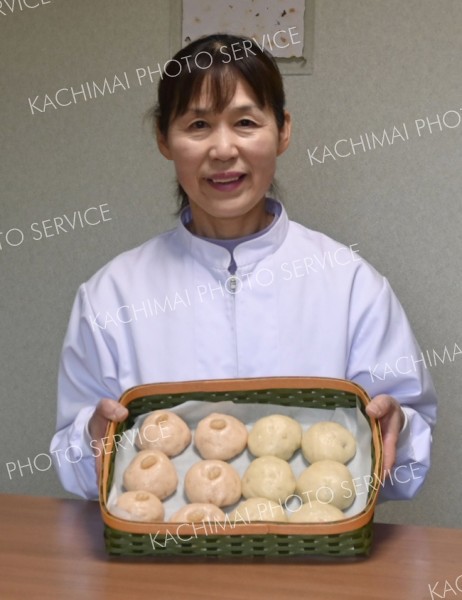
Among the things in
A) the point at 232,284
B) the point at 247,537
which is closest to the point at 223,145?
the point at 232,284

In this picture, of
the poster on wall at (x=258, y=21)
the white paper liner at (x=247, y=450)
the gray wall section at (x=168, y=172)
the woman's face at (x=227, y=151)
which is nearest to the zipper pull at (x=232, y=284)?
the woman's face at (x=227, y=151)

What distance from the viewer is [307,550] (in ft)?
3.34

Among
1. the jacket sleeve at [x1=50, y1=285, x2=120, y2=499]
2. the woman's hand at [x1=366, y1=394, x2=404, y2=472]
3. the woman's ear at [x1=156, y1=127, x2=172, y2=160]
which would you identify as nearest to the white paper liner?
the woman's hand at [x1=366, y1=394, x2=404, y2=472]

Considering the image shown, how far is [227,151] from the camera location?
146 cm

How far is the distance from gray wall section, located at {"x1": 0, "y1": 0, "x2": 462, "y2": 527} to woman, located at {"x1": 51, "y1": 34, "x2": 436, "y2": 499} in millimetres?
576

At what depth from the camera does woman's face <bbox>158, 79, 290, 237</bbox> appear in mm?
1480

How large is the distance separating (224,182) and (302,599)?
2.68 feet

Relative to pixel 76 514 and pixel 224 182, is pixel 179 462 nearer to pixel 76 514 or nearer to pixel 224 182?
pixel 76 514

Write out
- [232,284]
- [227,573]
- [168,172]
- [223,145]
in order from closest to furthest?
[227,573] < [223,145] < [232,284] < [168,172]

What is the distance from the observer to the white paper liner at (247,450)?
1.12 metres

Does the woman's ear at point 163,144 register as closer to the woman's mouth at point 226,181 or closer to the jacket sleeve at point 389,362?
the woman's mouth at point 226,181

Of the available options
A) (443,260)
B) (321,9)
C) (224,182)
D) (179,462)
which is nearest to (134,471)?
(179,462)

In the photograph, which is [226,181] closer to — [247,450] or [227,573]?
[247,450]

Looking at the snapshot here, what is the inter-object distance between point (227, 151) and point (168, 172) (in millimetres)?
876
